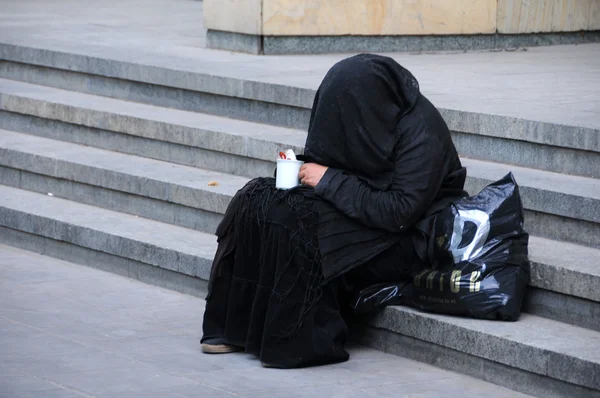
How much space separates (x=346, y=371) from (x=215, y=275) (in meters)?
0.69

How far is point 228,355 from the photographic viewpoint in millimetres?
5105

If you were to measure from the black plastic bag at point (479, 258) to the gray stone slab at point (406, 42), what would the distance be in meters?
4.46

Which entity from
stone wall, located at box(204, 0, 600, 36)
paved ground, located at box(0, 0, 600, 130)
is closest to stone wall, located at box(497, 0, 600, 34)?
stone wall, located at box(204, 0, 600, 36)

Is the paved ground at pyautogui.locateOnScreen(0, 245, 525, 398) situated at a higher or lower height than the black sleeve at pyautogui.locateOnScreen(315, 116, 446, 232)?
lower

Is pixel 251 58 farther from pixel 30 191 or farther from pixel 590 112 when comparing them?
pixel 590 112

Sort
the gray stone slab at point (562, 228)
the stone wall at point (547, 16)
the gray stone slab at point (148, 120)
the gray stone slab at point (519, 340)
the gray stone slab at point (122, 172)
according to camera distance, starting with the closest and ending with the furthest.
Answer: the gray stone slab at point (519, 340) → the gray stone slab at point (562, 228) → the gray stone slab at point (122, 172) → the gray stone slab at point (148, 120) → the stone wall at point (547, 16)

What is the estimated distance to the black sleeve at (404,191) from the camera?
189 inches

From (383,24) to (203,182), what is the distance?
3139 mm

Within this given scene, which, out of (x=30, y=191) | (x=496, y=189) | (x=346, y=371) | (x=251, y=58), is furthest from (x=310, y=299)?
(x=251, y=58)

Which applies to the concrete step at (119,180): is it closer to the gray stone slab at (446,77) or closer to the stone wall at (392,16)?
the gray stone slab at (446,77)

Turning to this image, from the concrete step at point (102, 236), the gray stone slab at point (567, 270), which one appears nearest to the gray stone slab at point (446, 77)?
the gray stone slab at point (567, 270)

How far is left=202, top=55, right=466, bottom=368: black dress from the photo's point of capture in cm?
486

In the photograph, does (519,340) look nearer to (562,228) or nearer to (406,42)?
(562,228)

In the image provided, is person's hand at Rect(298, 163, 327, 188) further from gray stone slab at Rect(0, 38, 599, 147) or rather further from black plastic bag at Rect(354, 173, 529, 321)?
gray stone slab at Rect(0, 38, 599, 147)
